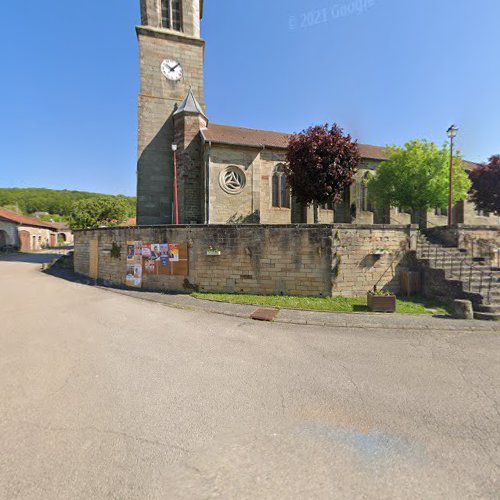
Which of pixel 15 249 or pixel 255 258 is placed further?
pixel 15 249

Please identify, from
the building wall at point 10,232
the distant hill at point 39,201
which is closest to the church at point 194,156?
the building wall at point 10,232

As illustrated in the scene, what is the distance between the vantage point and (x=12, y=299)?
8391 mm

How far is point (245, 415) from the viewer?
115 inches

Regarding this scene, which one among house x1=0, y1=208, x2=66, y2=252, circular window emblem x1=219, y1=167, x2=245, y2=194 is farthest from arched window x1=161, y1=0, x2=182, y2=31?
house x1=0, y1=208, x2=66, y2=252

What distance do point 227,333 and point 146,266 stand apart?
6473 mm

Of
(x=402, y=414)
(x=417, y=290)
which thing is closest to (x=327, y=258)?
(x=417, y=290)

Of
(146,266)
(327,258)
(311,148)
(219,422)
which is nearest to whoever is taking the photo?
(219,422)

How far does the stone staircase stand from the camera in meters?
7.25

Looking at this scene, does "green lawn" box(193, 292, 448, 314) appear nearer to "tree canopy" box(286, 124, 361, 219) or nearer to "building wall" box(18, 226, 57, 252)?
"tree canopy" box(286, 124, 361, 219)

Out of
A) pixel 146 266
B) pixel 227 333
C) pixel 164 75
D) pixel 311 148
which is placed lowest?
pixel 227 333

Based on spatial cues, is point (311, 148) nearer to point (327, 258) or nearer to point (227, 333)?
point (327, 258)

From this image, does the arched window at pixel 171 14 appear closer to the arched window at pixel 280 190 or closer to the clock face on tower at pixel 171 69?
the clock face on tower at pixel 171 69

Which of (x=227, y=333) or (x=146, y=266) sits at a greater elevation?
(x=146, y=266)

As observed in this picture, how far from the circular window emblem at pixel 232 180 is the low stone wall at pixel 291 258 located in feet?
27.4
